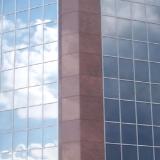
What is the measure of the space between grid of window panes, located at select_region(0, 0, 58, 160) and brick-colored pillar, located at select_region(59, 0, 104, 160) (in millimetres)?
759

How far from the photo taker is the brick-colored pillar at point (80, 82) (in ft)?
109

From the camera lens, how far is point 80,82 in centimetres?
3422

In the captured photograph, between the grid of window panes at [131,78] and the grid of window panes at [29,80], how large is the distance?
377cm

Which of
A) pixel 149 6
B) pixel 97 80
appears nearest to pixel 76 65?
pixel 97 80

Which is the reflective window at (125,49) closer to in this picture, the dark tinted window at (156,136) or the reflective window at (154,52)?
the reflective window at (154,52)

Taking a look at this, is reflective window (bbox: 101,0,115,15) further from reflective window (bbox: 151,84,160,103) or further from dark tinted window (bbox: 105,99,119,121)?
dark tinted window (bbox: 105,99,119,121)

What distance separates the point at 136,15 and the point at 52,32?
21.7ft

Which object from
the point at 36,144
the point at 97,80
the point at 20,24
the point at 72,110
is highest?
the point at 20,24

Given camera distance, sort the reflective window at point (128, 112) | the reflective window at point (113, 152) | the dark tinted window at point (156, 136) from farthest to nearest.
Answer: the dark tinted window at point (156, 136)
the reflective window at point (128, 112)
the reflective window at point (113, 152)

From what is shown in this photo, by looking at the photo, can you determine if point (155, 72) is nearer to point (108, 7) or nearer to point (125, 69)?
point (125, 69)

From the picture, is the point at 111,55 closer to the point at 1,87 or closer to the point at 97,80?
the point at 97,80

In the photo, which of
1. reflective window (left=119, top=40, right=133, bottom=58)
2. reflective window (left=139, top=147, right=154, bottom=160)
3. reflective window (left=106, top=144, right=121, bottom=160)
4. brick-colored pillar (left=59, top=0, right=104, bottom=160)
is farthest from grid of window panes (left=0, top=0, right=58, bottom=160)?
reflective window (left=139, top=147, right=154, bottom=160)

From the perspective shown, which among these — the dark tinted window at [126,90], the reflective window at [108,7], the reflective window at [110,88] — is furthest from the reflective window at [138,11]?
the reflective window at [110,88]

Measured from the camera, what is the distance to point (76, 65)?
34.6 m
